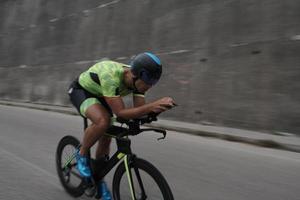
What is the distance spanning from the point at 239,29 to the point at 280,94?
228 cm

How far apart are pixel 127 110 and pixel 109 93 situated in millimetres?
276

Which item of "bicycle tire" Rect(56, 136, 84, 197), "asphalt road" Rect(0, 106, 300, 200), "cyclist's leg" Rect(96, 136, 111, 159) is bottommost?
"asphalt road" Rect(0, 106, 300, 200)

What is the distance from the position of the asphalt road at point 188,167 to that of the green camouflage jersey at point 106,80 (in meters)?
1.41

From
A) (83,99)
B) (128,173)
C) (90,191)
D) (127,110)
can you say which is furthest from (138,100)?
(90,191)

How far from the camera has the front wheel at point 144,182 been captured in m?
3.98

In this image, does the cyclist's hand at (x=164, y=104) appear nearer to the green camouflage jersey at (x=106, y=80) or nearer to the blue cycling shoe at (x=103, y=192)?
the green camouflage jersey at (x=106, y=80)

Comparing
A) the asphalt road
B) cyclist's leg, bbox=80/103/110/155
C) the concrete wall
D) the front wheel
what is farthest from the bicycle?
the concrete wall

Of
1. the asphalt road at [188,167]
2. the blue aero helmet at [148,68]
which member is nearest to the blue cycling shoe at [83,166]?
the asphalt road at [188,167]

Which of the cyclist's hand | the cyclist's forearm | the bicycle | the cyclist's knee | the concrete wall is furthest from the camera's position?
the concrete wall

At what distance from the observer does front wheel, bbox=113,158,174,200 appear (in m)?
3.98

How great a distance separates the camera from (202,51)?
43.2ft

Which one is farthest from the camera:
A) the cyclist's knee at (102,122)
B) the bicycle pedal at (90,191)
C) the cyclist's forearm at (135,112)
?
the bicycle pedal at (90,191)

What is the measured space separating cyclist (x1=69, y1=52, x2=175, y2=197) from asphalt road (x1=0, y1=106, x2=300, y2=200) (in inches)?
37.1

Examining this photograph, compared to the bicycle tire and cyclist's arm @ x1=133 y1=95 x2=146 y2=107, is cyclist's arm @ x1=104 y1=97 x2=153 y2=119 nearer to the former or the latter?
cyclist's arm @ x1=133 y1=95 x2=146 y2=107
